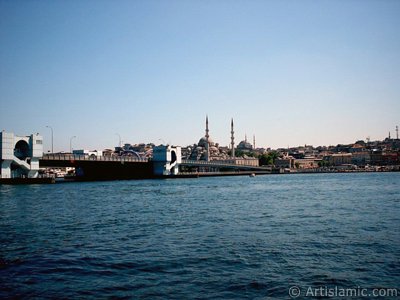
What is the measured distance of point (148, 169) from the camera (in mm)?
109562

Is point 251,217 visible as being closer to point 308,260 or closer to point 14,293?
point 308,260

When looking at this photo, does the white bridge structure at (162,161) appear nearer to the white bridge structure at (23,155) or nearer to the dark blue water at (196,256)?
the white bridge structure at (23,155)

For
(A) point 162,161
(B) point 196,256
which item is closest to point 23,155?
(A) point 162,161

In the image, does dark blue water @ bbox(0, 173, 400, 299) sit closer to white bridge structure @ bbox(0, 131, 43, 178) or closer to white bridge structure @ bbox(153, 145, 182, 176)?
white bridge structure @ bbox(0, 131, 43, 178)

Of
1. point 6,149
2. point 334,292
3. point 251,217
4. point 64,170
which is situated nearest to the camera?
point 334,292

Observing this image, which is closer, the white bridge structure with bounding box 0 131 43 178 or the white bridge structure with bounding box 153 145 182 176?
the white bridge structure with bounding box 0 131 43 178

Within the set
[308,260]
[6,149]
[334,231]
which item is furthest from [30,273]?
[6,149]

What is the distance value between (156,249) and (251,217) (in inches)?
384

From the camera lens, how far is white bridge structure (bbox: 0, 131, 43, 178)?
66500 mm

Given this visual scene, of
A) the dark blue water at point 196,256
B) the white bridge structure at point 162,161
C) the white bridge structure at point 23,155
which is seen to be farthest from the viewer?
the white bridge structure at point 162,161

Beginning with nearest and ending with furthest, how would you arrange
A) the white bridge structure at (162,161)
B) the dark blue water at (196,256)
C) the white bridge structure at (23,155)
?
the dark blue water at (196,256)
the white bridge structure at (23,155)
the white bridge structure at (162,161)

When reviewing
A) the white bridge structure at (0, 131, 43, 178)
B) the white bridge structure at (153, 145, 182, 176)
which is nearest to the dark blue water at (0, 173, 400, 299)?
the white bridge structure at (0, 131, 43, 178)

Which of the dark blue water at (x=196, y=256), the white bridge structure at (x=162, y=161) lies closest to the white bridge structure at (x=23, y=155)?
Result: the white bridge structure at (x=162, y=161)

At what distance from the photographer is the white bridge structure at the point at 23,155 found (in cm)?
6650
